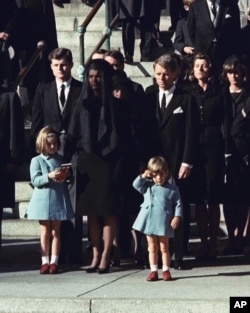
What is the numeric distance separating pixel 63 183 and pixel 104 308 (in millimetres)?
2097

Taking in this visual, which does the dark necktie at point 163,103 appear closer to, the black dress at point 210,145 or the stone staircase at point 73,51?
the black dress at point 210,145

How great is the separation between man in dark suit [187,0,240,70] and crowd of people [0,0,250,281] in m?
2.10

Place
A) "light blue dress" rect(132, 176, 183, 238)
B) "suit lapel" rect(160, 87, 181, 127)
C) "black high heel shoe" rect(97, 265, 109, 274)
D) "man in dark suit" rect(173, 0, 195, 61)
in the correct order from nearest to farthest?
1. "light blue dress" rect(132, 176, 183, 238)
2. "black high heel shoe" rect(97, 265, 109, 274)
3. "suit lapel" rect(160, 87, 181, 127)
4. "man in dark suit" rect(173, 0, 195, 61)

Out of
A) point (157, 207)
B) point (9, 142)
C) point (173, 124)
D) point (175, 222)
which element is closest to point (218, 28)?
point (173, 124)

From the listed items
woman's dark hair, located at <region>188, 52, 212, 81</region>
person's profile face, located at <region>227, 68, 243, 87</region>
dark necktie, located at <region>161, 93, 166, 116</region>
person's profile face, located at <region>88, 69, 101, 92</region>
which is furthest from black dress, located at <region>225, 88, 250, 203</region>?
person's profile face, located at <region>88, 69, 101, 92</region>

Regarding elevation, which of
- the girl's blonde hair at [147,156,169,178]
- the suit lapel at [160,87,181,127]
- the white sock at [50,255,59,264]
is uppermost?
the suit lapel at [160,87,181,127]

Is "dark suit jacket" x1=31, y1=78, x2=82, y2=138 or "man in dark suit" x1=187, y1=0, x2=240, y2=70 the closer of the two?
"dark suit jacket" x1=31, y1=78, x2=82, y2=138

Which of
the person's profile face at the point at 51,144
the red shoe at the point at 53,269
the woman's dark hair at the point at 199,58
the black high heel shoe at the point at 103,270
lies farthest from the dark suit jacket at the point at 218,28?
the red shoe at the point at 53,269

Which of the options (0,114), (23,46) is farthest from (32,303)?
(23,46)

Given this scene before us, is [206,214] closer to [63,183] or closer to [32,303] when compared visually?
[63,183]

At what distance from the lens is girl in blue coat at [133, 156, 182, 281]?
1391cm

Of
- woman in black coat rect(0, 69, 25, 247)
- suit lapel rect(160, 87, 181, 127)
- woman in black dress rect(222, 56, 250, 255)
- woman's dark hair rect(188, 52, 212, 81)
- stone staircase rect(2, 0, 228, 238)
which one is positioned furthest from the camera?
stone staircase rect(2, 0, 228, 238)

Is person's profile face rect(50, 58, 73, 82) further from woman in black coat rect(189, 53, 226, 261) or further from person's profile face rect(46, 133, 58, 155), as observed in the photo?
woman in black coat rect(189, 53, 226, 261)

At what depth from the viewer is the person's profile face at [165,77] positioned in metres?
14.6
